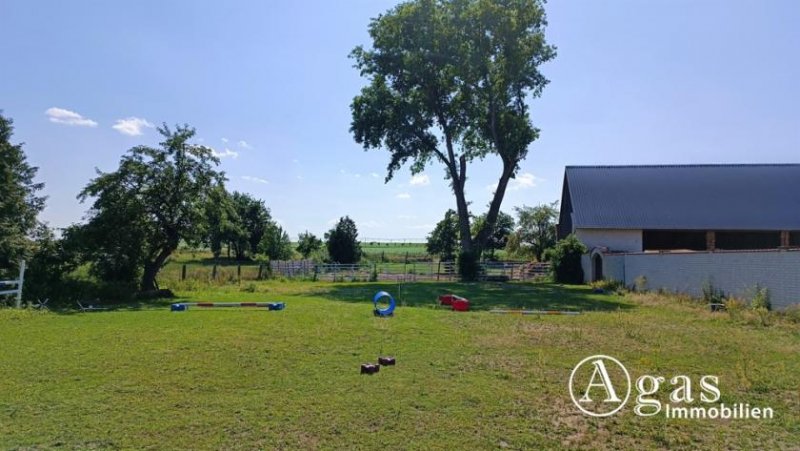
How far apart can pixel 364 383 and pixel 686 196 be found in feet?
114

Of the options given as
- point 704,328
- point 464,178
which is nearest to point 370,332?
point 704,328

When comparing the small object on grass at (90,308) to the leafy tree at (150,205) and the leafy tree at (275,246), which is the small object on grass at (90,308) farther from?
the leafy tree at (275,246)

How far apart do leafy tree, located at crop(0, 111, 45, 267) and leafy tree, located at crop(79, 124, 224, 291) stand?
212 centimetres

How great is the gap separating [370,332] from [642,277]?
625 inches

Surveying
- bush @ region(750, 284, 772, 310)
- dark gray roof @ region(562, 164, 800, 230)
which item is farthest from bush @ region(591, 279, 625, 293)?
bush @ region(750, 284, 772, 310)

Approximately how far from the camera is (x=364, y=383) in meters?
6.25

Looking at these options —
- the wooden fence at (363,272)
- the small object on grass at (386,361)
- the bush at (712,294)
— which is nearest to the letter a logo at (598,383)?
the small object on grass at (386,361)

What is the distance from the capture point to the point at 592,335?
9242 mm

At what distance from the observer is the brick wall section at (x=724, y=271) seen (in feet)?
41.3

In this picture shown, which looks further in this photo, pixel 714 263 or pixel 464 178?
pixel 464 178

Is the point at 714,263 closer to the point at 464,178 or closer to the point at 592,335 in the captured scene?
the point at 592,335

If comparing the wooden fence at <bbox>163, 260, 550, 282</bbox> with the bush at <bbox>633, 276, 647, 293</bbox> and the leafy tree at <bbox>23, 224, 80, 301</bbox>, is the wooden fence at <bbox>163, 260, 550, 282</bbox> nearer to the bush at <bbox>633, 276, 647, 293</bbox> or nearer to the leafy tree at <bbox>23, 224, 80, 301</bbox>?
the bush at <bbox>633, 276, 647, 293</bbox>

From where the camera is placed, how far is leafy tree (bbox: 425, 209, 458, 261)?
2343 inches

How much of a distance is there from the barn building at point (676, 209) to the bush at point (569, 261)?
58cm
